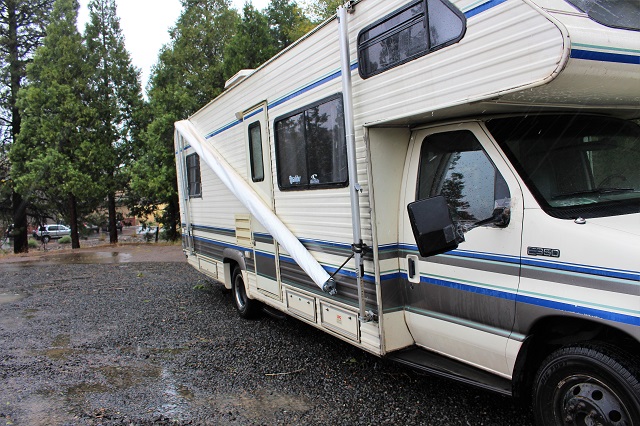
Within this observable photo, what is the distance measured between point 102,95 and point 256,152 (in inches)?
632

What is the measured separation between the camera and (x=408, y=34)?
128 inches

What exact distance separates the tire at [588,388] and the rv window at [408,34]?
1976mm

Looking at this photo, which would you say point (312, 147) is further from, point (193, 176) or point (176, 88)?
point (176, 88)

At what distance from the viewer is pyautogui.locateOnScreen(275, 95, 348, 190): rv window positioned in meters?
4.04

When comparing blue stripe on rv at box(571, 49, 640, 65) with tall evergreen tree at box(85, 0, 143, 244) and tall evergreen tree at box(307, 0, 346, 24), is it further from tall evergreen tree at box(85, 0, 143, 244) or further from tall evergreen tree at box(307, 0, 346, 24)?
tall evergreen tree at box(307, 0, 346, 24)

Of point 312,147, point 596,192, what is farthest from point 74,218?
point 596,192

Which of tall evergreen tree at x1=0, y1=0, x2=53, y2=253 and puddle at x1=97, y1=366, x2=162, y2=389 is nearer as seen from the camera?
puddle at x1=97, y1=366, x2=162, y2=389

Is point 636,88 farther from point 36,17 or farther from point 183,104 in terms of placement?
point 36,17

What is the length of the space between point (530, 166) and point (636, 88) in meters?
0.71

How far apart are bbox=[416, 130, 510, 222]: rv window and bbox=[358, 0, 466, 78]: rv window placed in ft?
2.05

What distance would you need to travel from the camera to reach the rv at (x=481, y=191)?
2488 millimetres

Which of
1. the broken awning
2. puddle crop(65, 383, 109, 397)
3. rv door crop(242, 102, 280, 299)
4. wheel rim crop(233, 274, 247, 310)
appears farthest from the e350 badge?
wheel rim crop(233, 274, 247, 310)

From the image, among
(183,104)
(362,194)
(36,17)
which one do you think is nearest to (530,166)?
(362,194)

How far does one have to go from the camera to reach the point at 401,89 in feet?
11.0
